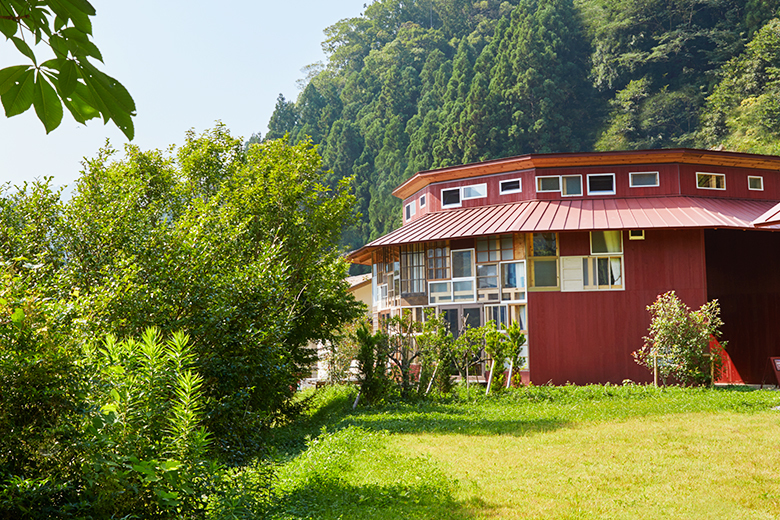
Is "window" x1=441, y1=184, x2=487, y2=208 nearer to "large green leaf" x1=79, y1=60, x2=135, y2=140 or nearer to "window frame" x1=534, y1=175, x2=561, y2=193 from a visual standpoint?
"window frame" x1=534, y1=175, x2=561, y2=193

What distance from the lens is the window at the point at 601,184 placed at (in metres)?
18.9

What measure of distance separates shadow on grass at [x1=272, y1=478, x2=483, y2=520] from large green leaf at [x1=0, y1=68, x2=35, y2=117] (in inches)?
181

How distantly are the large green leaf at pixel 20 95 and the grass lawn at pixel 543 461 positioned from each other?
4.91 meters

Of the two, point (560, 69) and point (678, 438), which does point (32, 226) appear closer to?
point (678, 438)

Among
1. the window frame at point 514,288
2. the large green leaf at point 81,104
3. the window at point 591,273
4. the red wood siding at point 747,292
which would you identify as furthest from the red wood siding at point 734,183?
the large green leaf at point 81,104

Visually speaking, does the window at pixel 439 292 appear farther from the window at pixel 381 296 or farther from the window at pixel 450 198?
the window at pixel 381 296

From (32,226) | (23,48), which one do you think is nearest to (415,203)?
(32,226)

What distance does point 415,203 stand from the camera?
23.3 metres

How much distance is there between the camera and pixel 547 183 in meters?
19.2

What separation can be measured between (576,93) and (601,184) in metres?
31.1

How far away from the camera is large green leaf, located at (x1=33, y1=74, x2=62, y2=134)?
184 cm

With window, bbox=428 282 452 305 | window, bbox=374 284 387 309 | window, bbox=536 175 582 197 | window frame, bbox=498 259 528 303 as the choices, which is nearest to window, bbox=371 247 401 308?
window, bbox=374 284 387 309

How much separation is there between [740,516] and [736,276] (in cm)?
1618

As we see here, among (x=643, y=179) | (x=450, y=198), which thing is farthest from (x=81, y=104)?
(x=450, y=198)
